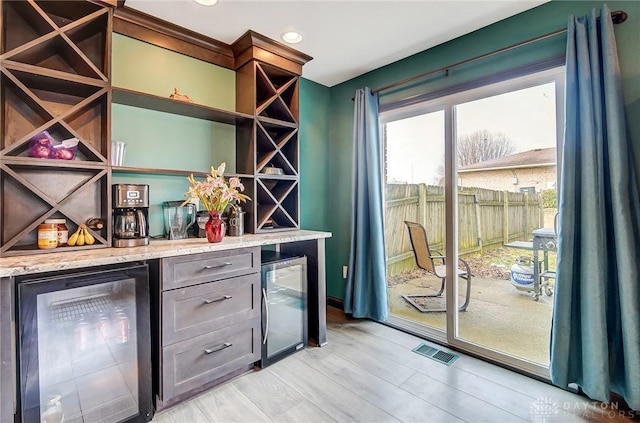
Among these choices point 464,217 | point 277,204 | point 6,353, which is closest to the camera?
point 6,353

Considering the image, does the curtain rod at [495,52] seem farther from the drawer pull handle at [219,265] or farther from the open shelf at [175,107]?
the drawer pull handle at [219,265]

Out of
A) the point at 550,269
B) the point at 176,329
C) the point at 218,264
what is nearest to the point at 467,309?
the point at 550,269

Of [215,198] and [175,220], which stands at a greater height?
[215,198]

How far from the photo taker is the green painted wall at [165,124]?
2115mm

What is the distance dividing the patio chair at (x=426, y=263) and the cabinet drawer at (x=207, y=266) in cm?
154

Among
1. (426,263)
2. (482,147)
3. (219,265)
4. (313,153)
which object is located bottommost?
(426,263)

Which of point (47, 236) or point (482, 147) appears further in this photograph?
point (482, 147)

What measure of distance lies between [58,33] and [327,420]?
2676 millimetres

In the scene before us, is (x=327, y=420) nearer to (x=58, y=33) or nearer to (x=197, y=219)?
(x=197, y=219)

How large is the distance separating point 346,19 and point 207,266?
6.45ft

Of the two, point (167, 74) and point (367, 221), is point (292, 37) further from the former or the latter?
point (367, 221)

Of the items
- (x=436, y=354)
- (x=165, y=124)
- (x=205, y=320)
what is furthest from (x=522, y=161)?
(x=165, y=124)

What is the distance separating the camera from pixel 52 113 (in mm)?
1747

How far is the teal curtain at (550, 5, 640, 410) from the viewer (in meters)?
1.64
